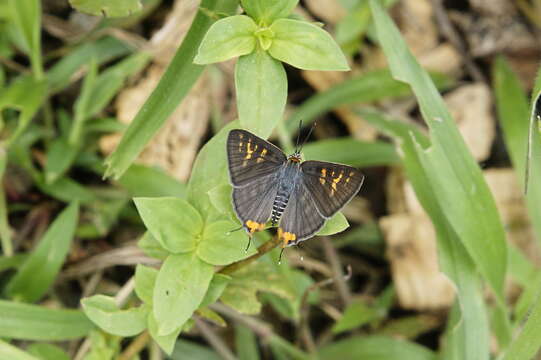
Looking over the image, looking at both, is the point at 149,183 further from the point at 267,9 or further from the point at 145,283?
the point at 267,9

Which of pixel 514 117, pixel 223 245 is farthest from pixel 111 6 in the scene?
pixel 514 117

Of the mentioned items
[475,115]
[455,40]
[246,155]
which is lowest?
[475,115]

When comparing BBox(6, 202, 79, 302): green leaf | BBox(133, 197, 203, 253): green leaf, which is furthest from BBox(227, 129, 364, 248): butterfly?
BBox(6, 202, 79, 302): green leaf

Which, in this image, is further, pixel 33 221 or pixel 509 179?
pixel 509 179

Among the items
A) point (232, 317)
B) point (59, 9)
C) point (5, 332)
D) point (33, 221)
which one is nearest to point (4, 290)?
point (33, 221)

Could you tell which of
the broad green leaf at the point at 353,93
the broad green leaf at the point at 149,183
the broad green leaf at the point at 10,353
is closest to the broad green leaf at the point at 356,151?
the broad green leaf at the point at 353,93

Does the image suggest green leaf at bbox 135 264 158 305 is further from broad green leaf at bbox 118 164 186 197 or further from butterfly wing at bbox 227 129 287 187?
broad green leaf at bbox 118 164 186 197

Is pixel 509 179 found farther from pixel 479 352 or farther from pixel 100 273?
pixel 100 273
